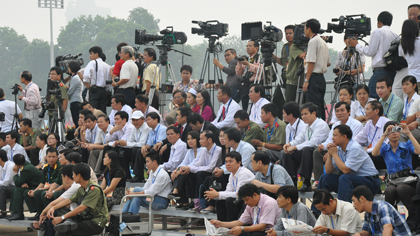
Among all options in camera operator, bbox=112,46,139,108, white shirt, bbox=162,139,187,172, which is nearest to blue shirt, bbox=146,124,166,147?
white shirt, bbox=162,139,187,172

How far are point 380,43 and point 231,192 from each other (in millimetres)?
2748

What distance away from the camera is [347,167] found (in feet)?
18.7

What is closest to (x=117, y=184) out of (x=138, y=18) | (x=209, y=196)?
(x=209, y=196)

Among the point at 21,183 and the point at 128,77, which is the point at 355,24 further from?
the point at 21,183

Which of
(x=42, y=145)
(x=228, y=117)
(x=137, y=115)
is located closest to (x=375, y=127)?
(x=228, y=117)

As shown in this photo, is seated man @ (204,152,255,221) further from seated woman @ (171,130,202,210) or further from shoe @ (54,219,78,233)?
shoe @ (54,219,78,233)

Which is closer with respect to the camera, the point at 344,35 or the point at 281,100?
the point at 344,35

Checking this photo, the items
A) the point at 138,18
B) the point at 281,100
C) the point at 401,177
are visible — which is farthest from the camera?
the point at 138,18

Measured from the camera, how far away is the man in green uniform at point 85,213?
20.7 feet

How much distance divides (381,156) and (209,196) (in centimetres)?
191

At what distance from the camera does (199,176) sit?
7.04 meters

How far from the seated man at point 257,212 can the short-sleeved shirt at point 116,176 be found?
82.7 inches

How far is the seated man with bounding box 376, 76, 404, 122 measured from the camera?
638cm

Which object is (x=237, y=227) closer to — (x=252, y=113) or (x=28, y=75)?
(x=252, y=113)
